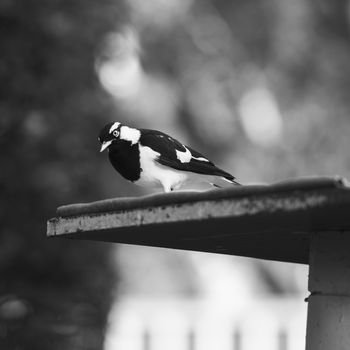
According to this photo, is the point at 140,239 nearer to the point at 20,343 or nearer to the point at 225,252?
the point at 225,252

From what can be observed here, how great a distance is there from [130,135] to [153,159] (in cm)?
14

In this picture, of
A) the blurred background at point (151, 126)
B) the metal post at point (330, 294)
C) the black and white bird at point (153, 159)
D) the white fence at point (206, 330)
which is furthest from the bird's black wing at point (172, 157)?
the white fence at point (206, 330)

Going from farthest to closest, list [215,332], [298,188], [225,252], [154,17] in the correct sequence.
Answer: [154,17] < [215,332] < [225,252] < [298,188]

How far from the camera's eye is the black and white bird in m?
3.42

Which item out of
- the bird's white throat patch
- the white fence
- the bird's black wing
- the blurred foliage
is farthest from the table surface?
the white fence

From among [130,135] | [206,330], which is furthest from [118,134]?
[206,330]

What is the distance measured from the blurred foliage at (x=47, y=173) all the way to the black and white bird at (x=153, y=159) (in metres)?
1.95

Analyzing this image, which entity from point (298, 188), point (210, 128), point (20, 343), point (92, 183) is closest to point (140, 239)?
point (298, 188)

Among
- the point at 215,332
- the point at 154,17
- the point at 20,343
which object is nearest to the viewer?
the point at 20,343

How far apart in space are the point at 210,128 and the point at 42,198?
10.1 m

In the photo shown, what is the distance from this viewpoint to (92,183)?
18.8 feet

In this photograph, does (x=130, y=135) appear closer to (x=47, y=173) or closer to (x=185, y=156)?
(x=185, y=156)

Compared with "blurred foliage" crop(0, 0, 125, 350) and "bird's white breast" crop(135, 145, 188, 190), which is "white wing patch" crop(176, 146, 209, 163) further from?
"blurred foliage" crop(0, 0, 125, 350)

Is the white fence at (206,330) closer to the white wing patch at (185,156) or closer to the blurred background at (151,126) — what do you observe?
the blurred background at (151,126)
